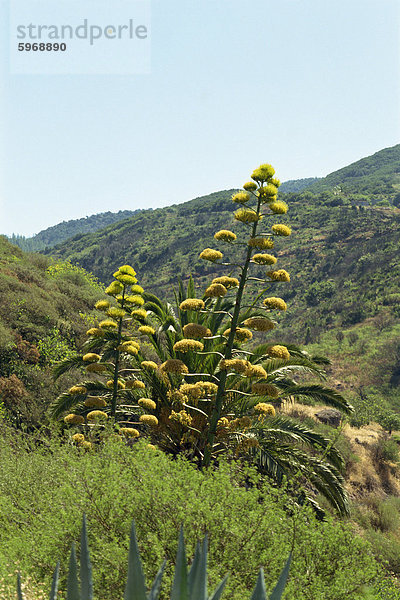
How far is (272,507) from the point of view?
4145 millimetres

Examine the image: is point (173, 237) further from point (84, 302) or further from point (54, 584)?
point (54, 584)

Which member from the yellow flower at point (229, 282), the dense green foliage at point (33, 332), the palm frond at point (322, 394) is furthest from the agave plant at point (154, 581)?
the dense green foliage at point (33, 332)

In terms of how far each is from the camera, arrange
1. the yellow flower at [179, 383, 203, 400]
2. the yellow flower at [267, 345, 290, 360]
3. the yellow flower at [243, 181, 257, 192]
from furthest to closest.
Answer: the yellow flower at [179, 383, 203, 400] → the yellow flower at [243, 181, 257, 192] → the yellow flower at [267, 345, 290, 360]

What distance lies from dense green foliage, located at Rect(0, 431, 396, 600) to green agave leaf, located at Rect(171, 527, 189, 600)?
1445 millimetres

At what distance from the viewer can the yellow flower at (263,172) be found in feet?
17.7

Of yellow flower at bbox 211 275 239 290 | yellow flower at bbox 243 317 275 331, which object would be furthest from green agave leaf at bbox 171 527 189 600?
yellow flower at bbox 211 275 239 290

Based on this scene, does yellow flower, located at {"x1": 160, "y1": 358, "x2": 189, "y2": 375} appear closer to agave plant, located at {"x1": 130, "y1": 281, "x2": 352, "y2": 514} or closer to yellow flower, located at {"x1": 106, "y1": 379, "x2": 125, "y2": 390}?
agave plant, located at {"x1": 130, "y1": 281, "x2": 352, "y2": 514}

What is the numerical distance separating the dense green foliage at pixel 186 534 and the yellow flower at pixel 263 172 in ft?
11.9

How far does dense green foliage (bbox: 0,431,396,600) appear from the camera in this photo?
3.61m

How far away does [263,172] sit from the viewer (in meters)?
5.38

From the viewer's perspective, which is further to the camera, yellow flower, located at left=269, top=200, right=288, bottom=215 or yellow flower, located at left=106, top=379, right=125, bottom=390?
yellow flower, located at left=106, top=379, right=125, bottom=390

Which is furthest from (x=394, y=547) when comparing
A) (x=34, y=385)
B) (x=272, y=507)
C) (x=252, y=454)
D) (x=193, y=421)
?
(x=34, y=385)

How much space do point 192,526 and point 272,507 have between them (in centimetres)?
86

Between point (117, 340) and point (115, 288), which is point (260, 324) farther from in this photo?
point (117, 340)
